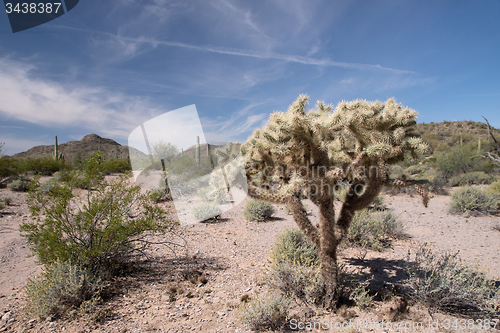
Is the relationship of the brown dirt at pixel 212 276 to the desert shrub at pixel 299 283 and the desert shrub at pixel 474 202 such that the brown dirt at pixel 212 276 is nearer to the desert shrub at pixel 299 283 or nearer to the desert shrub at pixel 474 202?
the desert shrub at pixel 299 283

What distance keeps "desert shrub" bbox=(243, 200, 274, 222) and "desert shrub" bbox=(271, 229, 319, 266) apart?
13.5 feet

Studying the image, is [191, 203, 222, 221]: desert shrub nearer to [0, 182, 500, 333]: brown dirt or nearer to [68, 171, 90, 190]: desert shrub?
[0, 182, 500, 333]: brown dirt

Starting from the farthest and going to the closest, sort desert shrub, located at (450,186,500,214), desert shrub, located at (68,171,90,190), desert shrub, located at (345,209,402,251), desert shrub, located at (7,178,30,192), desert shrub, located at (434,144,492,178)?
1. desert shrub, located at (434,144,492,178)
2. desert shrub, located at (7,178,30,192)
3. desert shrub, located at (450,186,500,214)
4. desert shrub, located at (345,209,402,251)
5. desert shrub, located at (68,171,90,190)

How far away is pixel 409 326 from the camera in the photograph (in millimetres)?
3398

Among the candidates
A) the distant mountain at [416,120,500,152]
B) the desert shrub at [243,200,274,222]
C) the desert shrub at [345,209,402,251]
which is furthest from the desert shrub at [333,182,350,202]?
the distant mountain at [416,120,500,152]

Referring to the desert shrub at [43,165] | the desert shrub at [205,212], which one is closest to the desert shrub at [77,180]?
the desert shrub at [205,212]

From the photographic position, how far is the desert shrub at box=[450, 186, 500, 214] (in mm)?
9758

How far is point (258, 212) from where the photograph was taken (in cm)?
1007

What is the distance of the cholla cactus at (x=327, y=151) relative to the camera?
3.48 metres

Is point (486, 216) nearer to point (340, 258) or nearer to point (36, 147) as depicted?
point (340, 258)

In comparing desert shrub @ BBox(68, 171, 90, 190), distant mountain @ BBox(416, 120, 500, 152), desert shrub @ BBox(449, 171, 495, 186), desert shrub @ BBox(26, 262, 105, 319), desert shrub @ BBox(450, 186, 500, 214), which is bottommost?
desert shrub @ BBox(26, 262, 105, 319)

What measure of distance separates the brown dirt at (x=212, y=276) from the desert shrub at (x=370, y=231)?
285 millimetres

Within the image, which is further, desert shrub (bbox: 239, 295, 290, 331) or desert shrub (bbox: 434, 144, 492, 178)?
desert shrub (bbox: 434, 144, 492, 178)

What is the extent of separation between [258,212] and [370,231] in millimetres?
4241
